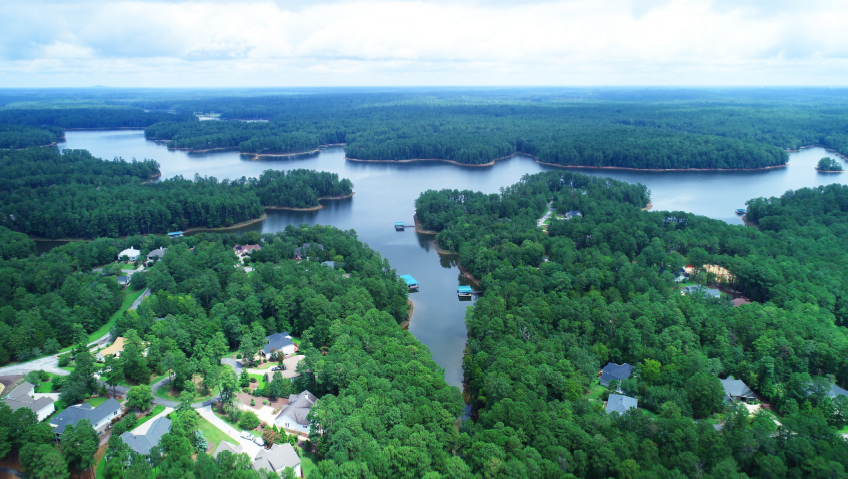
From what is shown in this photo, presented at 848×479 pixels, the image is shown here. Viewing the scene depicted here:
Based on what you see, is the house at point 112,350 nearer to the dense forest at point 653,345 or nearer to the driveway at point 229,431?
the driveway at point 229,431

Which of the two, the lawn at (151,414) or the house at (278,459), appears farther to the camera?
the lawn at (151,414)

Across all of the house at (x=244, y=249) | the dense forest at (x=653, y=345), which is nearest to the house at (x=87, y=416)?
the dense forest at (x=653, y=345)

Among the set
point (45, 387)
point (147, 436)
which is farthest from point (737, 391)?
point (45, 387)

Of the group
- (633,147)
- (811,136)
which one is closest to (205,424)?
(633,147)

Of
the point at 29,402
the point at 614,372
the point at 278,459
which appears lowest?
the point at 614,372

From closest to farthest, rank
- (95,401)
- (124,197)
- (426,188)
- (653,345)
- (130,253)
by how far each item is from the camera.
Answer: (95,401) < (653,345) < (130,253) < (124,197) < (426,188)

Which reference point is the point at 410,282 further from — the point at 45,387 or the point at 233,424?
the point at 45,387

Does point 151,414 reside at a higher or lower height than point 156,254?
lower
